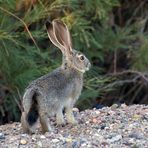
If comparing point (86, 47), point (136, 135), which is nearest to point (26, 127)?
point (136, 135)

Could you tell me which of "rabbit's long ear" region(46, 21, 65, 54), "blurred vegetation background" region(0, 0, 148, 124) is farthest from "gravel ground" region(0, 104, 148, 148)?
"blurred vegetation background" region(0, 0, 148, 124)

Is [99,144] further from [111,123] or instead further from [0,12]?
[0,12]

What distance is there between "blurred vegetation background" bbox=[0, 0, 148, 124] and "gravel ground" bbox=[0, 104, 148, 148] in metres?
1.11

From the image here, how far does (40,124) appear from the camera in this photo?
533 cm

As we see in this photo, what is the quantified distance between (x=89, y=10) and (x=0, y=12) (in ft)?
4.42

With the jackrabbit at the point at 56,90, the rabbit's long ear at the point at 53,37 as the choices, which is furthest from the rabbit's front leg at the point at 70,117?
the rabbit's long ear at the point at 53,37

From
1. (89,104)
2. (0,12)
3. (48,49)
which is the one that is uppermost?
(0,12)

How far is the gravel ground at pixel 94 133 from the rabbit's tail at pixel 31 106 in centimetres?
11

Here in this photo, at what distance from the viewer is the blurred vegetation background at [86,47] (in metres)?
6.88

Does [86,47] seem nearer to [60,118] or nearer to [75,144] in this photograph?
[60,118]

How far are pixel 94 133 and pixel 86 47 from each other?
107 inches

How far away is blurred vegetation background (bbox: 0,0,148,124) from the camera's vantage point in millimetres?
6879

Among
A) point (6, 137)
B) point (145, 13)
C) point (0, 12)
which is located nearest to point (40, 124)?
point (6, 137)

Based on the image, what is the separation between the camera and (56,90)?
5.33 m
